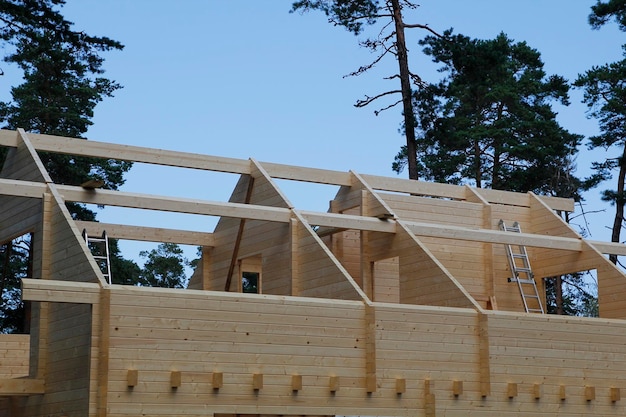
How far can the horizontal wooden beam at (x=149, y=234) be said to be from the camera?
20.8 meters

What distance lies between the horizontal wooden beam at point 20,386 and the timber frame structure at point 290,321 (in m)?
0.03

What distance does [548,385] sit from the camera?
17.6 m

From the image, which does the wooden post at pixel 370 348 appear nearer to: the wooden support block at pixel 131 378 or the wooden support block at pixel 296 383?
the wooden support block at pixel 296 383

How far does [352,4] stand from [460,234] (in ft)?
40.9

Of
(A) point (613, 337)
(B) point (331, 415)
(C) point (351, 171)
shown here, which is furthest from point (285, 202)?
(A) point (613, 337)

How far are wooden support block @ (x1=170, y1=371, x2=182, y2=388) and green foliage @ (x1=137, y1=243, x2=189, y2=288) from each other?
28470mm

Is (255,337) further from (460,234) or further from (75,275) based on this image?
(460,234)

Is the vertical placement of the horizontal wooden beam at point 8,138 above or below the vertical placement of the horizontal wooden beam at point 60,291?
above

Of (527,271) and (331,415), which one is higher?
(527,271)

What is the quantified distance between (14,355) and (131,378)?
16.5ft

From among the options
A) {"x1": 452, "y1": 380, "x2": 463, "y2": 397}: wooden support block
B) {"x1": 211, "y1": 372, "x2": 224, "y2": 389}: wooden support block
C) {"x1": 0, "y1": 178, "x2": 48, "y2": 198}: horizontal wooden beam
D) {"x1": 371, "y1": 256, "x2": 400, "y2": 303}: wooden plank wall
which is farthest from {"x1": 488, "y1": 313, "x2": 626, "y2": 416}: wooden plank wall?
{"x1": 0, "y1": 178, "x2": 48, "y2": 198}: horizontal wooden beam

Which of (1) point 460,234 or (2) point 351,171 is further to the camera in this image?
(2) point 351,171

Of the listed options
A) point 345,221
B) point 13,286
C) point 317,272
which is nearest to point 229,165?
point 345,221

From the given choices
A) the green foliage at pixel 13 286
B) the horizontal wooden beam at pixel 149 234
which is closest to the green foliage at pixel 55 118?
the green foliage at pixel 13 286
